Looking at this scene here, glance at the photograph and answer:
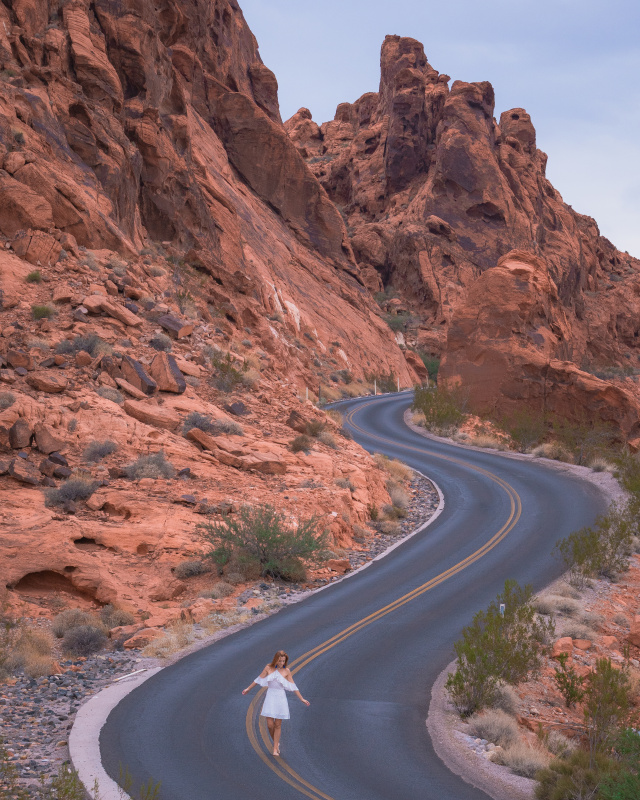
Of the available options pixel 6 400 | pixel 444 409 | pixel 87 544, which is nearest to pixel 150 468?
pixel 87 544

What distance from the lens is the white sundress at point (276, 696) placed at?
27.0 feet

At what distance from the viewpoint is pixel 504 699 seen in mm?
10266

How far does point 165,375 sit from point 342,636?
10.6 meters

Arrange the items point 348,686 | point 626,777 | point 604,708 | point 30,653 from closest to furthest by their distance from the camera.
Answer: point 626,777, point 604,708, point 348,686, point 30,653

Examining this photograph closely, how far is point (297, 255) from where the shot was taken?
5544cm

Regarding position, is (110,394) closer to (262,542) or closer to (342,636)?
(262,542)

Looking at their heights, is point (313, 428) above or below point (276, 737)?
above

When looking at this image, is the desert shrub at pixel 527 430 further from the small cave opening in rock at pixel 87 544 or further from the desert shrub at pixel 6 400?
the desert shrub at pixel 6 400

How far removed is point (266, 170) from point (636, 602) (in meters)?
46.3

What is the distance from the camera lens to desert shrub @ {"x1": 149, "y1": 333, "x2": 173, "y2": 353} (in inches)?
878

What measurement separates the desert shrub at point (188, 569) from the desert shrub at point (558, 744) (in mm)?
7986

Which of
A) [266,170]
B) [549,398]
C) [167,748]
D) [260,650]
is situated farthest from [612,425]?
[266,170]

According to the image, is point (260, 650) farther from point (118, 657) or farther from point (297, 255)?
point (297, 255)

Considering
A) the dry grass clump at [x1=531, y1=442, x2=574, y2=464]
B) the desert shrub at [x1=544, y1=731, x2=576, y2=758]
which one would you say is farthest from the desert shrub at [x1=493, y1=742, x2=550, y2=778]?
the dry grass clump at [x1=531, y1=442, x2=574, y2=464]
